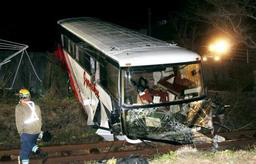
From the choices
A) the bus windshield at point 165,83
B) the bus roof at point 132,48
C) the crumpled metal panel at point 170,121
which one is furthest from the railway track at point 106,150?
the bus roof at point 132,48

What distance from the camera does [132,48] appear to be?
9445 mm

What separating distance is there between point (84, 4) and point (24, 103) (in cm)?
2832

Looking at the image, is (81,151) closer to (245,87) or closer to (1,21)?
(245,87)

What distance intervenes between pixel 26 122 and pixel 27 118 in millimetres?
84

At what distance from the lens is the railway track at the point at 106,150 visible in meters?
8.70

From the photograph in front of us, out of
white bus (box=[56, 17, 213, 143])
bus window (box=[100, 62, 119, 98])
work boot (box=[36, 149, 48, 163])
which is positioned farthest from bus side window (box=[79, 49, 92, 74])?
work boot (box=[36, 149, 48, 163])

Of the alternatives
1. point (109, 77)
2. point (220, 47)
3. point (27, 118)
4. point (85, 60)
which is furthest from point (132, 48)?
point (220, 47)

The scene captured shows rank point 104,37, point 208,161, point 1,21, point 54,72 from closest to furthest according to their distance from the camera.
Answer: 1. point 208,161
2. point 104,37
3. point 54,72
4. point 1,21

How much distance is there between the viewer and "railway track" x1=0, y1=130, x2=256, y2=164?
870 cm

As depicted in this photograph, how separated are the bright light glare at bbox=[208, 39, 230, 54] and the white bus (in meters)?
10.5

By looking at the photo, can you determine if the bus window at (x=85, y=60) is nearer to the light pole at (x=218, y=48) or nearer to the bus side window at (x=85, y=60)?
the bus side window at (x=85, y=60)

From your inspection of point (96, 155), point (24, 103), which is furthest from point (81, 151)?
point (24, 103)

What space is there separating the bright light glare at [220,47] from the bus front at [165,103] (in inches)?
446

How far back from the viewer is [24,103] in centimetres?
777
